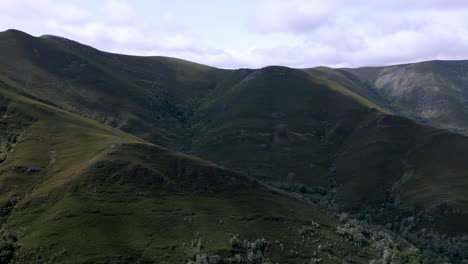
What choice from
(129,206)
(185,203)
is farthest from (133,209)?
(185,203)

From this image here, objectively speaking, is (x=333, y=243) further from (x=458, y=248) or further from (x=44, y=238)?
(x=44, y=238)

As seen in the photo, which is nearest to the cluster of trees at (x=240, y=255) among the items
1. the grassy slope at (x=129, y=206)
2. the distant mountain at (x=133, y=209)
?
the distant mountain at (x=133, y=209)

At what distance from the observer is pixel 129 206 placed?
10306cm

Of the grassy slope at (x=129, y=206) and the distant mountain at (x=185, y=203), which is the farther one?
the distant mountain at (x=185, y=203)

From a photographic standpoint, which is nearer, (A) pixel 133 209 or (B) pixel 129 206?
(A) pixel 133 209

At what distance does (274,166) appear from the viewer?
191500 mm

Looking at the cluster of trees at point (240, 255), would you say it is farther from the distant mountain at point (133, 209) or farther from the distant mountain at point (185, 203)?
the distant mountain at point (185, 203)

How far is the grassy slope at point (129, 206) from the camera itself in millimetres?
88625

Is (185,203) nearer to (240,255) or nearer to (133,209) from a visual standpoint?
(133,209)

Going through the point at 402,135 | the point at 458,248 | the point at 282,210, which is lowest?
the point at 458,248

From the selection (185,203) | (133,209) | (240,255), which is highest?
(133,209)

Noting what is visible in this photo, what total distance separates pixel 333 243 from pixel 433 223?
149 ft

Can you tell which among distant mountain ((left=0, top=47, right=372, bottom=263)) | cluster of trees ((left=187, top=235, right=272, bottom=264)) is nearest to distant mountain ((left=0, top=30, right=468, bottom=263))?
distant mountain ((left=0, top=47, right=372, bottom=263))

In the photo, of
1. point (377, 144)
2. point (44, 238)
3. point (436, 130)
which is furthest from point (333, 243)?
point (436, 130)
